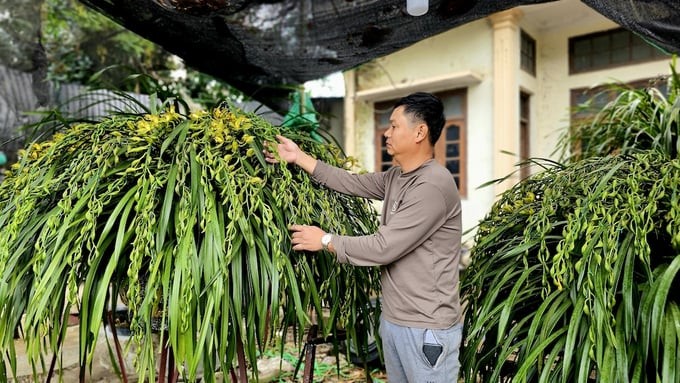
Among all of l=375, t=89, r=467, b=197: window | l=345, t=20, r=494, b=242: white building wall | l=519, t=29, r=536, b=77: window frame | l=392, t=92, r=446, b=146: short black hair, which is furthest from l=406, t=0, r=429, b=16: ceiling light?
l=519, t=29, r=536, b=77: window frame

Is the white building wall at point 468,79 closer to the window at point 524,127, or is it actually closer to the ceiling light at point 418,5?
the window at point 524,127

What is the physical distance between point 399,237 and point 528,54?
558cm

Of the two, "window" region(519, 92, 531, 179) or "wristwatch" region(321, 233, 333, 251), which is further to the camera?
"window" region(519, 92, 531, 179)

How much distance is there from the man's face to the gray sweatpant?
510 mm

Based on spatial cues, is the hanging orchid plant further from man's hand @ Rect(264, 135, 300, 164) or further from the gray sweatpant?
the gray sweatpant

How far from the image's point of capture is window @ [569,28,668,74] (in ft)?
17.9

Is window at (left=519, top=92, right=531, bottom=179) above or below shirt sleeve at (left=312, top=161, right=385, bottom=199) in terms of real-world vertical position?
above

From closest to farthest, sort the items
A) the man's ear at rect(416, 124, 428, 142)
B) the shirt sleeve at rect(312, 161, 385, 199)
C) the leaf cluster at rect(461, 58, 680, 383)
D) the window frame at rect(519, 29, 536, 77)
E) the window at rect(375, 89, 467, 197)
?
1. the leaf cluster at rect(461, 58, 680, 383)
2. the man's ear at rect(416, 124, 428, 142)
3. the shirt sleeve at rect(312, 161, 385, 199)
4. the window frame at rect(519, 29, 536, 77)
5. the window at rect(375, 89, 467, 197)

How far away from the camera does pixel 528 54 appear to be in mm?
6043

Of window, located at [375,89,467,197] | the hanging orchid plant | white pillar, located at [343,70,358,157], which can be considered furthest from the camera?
white pillar, located at [343,70,358,157]

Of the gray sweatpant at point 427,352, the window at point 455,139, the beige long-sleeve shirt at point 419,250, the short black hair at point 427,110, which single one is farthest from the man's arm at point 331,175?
the window at point 455,139

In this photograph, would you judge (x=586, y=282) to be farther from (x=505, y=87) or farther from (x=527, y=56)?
(x=527, y=56)

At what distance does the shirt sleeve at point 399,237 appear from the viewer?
4.20ft

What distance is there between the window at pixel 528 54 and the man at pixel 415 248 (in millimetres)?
5071
